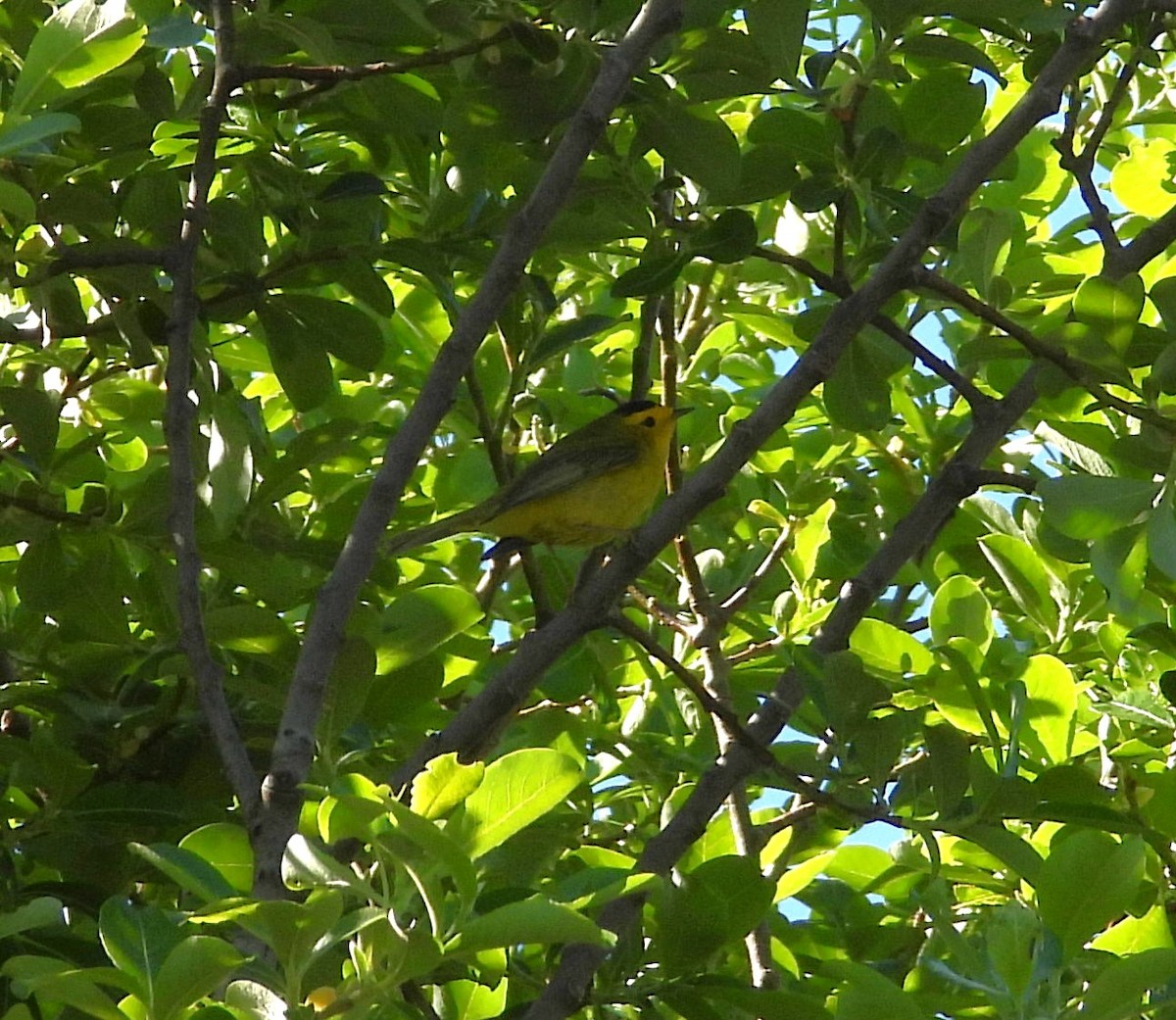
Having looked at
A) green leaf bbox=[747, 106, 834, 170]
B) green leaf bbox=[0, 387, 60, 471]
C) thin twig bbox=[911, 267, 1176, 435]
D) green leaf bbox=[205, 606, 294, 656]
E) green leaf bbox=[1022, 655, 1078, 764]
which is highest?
→ green leaf bbox=[747, 106, 834, 170]

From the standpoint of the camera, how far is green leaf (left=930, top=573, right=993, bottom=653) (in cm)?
308

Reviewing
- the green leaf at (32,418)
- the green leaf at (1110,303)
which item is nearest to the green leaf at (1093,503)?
the green leaf at (1110,303)

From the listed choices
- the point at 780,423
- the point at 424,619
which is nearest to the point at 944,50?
the point at 780,423

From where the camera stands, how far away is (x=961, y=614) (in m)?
3.08

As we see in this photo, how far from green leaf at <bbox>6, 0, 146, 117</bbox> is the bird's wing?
1541mm

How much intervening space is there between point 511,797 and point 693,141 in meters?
1.39

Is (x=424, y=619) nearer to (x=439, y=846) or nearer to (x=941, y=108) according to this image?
(x=439, y=846)

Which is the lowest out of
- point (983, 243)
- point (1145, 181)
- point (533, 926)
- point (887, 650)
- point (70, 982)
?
point (70, 982)

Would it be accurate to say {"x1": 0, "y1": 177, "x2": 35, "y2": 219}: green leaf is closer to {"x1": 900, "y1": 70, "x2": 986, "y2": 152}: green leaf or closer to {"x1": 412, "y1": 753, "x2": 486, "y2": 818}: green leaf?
{"x1": 412, "y1": 753, "x2": 486, "y2": 818}: green leaf

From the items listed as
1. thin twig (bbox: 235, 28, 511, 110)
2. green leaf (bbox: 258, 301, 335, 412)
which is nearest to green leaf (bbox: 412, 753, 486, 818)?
thin twig (bbox: 235, 28, 511, 110)

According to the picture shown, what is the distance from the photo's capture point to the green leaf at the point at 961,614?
308 centimetres

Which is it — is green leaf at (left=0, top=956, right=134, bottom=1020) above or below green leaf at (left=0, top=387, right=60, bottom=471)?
below

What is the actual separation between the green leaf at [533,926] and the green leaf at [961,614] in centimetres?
160

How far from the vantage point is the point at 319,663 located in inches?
88.7
